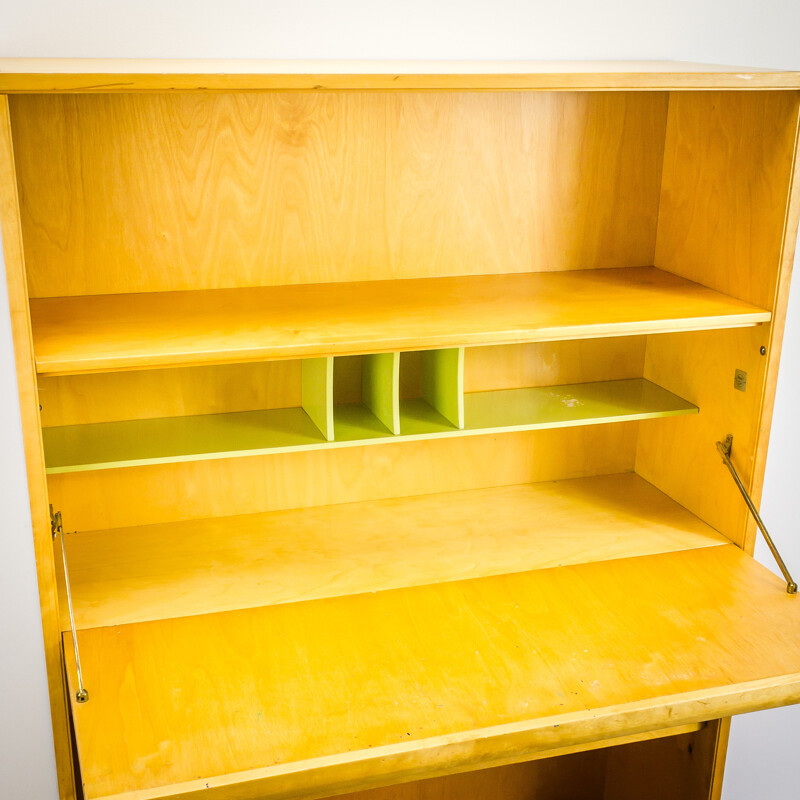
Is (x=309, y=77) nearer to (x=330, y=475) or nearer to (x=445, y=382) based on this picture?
(x=445, y=382)

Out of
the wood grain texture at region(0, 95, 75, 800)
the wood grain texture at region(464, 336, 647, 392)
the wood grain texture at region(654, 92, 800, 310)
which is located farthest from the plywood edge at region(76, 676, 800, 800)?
the wood grain texture at region(464, 336, 647, 392)

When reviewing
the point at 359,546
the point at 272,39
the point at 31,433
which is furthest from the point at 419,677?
the point at 272,39

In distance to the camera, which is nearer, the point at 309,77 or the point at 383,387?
the point at 309,77

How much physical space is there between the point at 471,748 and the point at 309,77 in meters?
1.11

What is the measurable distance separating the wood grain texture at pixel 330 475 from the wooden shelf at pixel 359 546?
32 millimetres

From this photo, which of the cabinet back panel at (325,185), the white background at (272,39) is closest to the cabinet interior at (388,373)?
the cabinet back panel at (325,185)

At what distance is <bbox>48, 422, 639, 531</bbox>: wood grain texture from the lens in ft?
6.90

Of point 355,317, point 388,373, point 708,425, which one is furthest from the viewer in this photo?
point 708,425

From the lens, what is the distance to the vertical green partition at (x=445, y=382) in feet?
6.52

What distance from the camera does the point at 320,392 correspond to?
1953mm

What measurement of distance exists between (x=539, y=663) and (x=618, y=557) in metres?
0.47

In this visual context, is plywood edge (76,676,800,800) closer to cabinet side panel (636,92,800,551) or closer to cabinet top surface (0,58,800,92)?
cabinet side panel (636,92,800,551)

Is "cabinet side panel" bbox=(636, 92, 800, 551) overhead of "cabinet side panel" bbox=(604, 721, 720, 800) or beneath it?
overhead

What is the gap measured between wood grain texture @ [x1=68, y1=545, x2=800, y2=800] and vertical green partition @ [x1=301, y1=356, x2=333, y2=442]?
365mm
